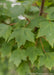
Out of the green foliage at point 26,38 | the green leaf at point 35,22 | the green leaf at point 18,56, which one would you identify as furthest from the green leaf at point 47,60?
the green leaf at point 35,22

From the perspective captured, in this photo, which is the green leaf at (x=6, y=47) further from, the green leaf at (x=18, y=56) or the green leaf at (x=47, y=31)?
the green leaf at (x=47, y=31)

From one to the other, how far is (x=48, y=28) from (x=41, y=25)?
0.06 metres

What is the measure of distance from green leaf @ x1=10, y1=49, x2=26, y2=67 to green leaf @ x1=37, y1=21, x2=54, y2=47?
0.22 m

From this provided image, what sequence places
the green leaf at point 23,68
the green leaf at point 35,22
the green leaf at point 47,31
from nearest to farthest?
the green leaf at point 47,31 < the green leaf at point 35,22 < the green leaf at point 23,68

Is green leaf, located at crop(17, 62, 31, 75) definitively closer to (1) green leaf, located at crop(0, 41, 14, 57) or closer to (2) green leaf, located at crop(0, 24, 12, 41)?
(1) green leaf, located at crop(0, 41, 14, 57)

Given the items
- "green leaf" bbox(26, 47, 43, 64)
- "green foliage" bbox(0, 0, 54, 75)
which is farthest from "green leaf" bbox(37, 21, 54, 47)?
"green leaf" bbox(26, 47, 43, 64)

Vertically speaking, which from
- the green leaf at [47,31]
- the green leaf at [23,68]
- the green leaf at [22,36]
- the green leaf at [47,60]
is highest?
the green leaf at [47,31]

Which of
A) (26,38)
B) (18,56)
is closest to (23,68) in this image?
(18,56)

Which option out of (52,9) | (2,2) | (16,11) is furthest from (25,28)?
(2,2)

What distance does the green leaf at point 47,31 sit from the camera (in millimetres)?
1067

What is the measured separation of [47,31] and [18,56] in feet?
1.02

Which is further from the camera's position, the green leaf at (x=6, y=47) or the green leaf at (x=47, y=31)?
the green leaf at (x=6, y=47)

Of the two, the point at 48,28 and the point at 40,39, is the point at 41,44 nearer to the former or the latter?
the point at 40,39

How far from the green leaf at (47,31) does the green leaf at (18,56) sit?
0.74 feet
